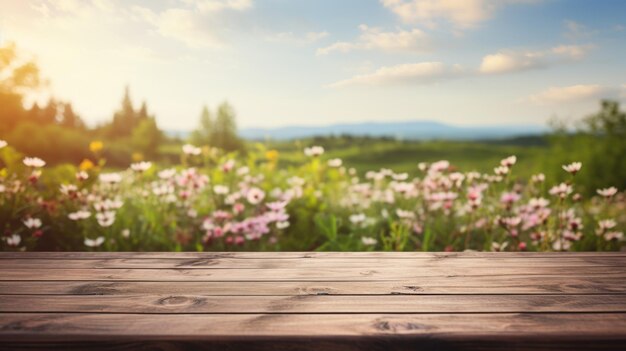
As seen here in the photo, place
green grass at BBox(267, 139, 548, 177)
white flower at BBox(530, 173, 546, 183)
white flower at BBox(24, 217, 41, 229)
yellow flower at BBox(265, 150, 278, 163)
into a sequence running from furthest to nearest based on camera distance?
1. green grass at BBox(267, 139, 548, 177)
2. yellow flower at BBox(265, 150, 278, 163)
3. white flower at BBox(530, 173, 546, 183)
4. white flower at BBox(24, 217, 41, 229)

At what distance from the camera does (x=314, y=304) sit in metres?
1.36

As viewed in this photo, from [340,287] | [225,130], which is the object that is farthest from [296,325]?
Answer: [225,130]

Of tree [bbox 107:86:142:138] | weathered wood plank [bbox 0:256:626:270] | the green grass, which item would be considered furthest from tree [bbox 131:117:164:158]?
weathered wood plank [bbox 0:256:626:270]

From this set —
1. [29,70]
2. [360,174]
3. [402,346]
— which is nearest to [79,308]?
[402,346]

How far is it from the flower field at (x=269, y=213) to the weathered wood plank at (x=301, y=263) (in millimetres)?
951

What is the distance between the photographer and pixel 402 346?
114 centimetres

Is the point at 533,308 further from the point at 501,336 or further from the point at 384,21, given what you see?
the point at 384,21

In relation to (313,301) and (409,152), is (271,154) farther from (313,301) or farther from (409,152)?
(409,152)

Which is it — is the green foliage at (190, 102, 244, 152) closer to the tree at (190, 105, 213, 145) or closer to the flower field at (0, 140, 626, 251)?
the tree at (190, 105, 213, 145)

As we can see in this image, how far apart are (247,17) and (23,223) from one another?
242cm

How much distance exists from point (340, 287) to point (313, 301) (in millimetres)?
150

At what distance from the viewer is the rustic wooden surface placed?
1.15 metres

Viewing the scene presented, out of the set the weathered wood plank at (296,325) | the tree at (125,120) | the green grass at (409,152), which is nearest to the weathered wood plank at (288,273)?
the weathered wood plank at (296,325)

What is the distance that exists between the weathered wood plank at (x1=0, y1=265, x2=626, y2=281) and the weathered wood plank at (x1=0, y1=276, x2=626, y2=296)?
5 cm
